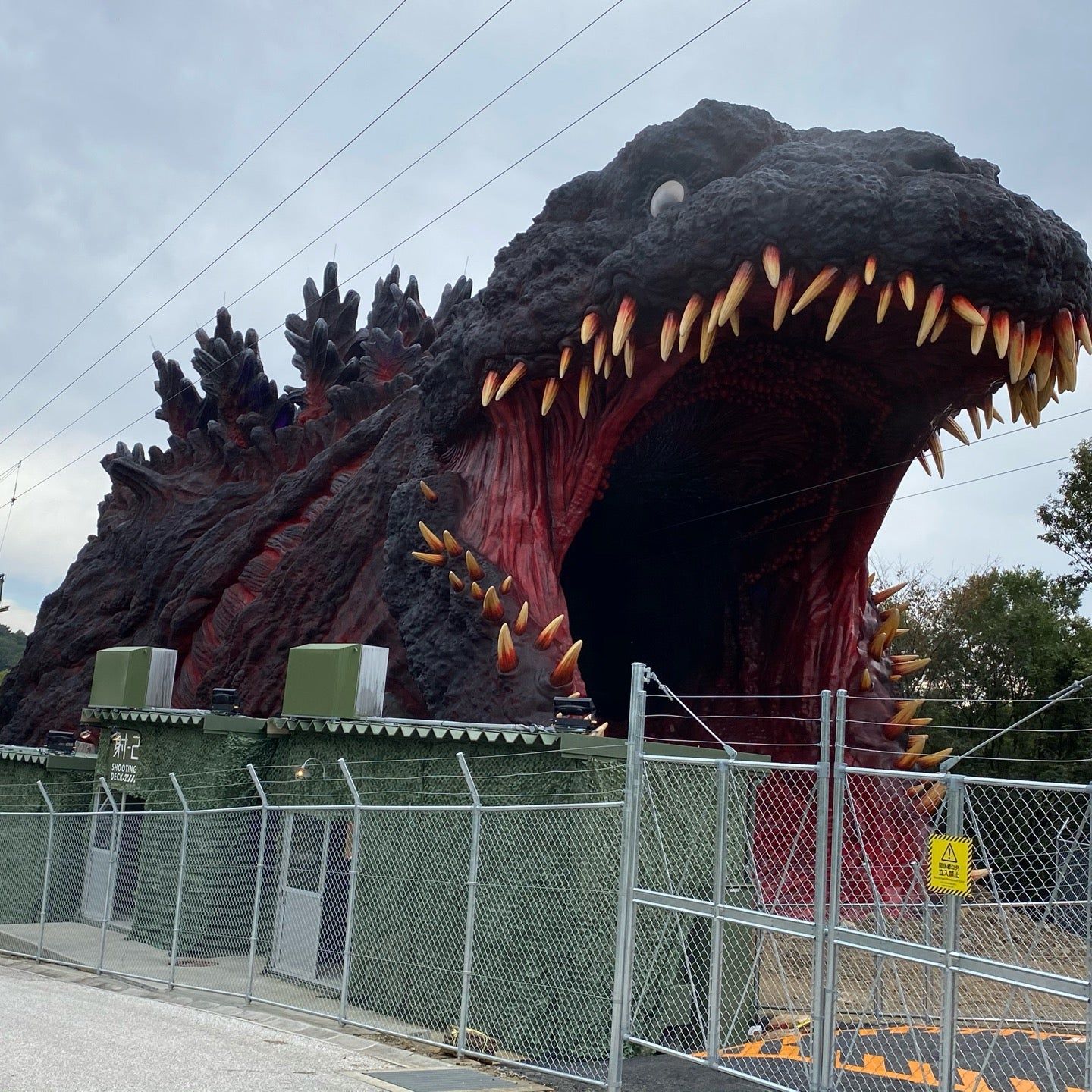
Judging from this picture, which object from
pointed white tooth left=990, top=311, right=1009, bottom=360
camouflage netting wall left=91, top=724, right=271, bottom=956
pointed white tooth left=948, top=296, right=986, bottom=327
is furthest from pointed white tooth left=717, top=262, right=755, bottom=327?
camouflage netting wall left=91, top=724, right=271, bottom=956

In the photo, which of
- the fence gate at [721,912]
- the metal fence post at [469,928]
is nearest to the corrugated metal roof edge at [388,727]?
the metal fence post at [469,928]

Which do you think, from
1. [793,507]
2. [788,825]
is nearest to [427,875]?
[788,825]

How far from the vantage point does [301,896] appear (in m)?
9.54

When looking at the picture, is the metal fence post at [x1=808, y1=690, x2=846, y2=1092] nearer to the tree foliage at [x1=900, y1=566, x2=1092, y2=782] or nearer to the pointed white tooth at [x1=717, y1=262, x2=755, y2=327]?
the pointed white tooth at [x1=717, y1=262, x2=755, y2=327]

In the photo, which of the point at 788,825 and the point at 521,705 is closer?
the point at 521,705

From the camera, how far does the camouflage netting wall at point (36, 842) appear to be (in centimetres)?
1381

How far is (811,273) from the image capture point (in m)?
7.06

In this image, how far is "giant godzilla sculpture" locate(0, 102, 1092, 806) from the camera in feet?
23.1

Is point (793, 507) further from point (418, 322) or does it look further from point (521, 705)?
point (418, 322)

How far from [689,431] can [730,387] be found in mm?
629

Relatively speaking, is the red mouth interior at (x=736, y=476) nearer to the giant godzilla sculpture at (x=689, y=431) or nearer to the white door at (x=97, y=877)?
the giant godzilla sculpture at (x=689, y=431)

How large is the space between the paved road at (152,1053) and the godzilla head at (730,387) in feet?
7.78

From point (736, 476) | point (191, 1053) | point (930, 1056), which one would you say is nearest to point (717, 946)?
point (930, 1056)

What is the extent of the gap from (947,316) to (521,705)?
3404 mm
